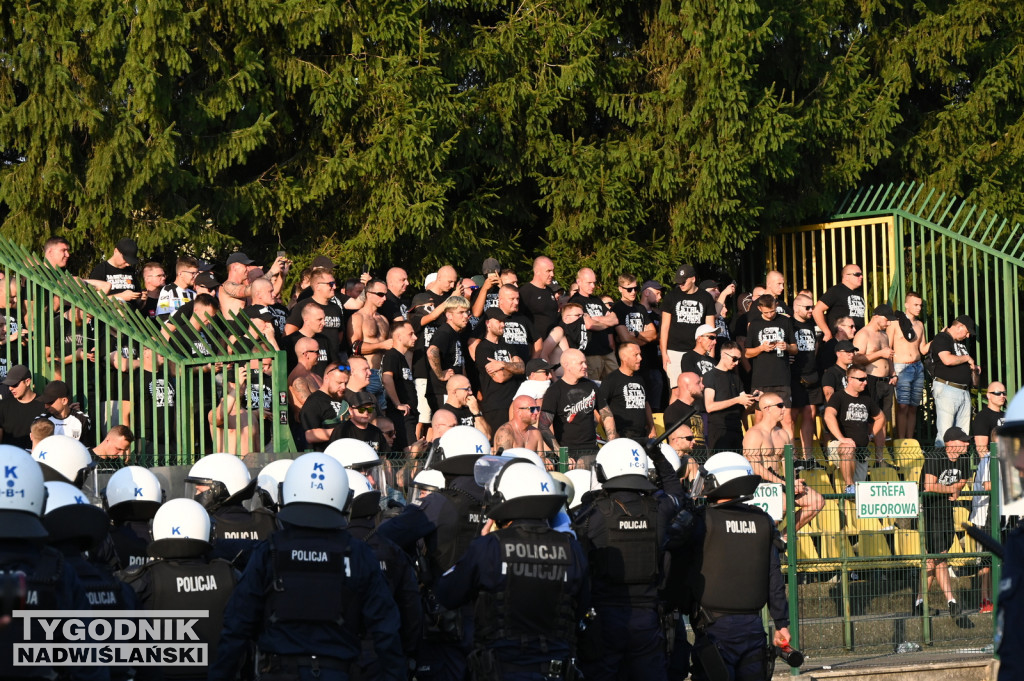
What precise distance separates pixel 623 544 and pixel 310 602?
110 inches

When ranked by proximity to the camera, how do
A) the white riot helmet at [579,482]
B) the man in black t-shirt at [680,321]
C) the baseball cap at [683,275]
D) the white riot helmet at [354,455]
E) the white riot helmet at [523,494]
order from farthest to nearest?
the baseball cap at [683,275], the man in black t-shirt at [680,321], the white riot helmet at [579,482], the white riot helmet at [354,455], the white riot helmet at [523,494]

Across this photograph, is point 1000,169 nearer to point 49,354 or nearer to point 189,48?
point 189,48

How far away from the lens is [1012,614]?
19.0 ft

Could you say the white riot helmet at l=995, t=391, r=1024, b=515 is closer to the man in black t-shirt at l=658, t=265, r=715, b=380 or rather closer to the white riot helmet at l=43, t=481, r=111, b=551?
the white riot helmet at l=43, t=481, r=111, b=551

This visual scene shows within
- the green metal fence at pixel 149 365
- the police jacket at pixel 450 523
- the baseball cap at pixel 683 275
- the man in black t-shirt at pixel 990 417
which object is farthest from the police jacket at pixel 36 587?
the man in black t-shirt at pixel 990 417

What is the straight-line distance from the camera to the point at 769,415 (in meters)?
14.7

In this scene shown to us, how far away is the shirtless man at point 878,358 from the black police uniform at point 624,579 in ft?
27.0

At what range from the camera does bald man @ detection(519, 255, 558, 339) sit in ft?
53.2

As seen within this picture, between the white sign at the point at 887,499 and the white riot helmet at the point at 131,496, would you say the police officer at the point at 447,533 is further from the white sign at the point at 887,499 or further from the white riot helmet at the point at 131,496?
the white sign at the point at 887,499

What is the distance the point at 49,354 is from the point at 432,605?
572cm

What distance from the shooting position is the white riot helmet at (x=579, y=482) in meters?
10.6

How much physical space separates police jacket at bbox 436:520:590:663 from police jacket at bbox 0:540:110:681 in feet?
7.06

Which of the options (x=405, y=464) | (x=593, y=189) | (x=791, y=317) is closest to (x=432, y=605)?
(x=405, y=464)

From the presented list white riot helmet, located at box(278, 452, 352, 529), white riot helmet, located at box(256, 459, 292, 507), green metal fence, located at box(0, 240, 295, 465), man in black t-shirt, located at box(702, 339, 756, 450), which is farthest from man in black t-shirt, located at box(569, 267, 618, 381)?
white riot helmet, located at box(278, 452, 352, 529)
